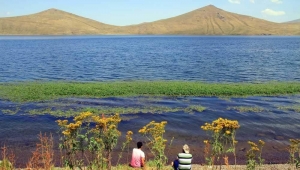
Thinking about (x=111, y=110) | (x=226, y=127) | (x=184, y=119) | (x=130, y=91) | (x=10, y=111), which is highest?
(x=226, y=127)

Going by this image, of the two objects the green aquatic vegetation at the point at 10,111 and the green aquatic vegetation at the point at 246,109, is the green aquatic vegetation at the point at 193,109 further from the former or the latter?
the green aquatic vegetation at the point at 10,111

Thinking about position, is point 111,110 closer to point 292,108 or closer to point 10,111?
point 10,111

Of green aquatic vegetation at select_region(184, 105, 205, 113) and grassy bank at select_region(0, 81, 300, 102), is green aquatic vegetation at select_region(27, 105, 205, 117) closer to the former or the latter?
green aquatic vegetation at select_region(184, 105, 205, 113)

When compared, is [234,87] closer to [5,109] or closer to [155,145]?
[5,109]

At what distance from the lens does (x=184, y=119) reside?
968 inches

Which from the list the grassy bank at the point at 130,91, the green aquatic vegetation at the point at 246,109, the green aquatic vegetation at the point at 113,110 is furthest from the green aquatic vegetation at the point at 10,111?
the green aquatic vegetation at the point at 246,109

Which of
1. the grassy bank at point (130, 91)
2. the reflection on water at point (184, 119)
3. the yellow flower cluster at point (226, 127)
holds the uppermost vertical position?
the yellow flower cluster at point (226, 127)

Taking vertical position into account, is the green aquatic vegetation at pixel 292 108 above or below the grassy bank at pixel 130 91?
below

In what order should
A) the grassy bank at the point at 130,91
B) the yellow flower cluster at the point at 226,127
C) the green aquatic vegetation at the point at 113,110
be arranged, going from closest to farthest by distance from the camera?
the yellow flower cluster at the point at 226,127 < the green aquatic vegetation at the point at 113,110 < the grassy bank at the point at 130,91

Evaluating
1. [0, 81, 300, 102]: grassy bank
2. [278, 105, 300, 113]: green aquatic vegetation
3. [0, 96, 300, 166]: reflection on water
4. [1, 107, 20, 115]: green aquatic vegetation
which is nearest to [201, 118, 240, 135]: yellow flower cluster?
[0, 96, 300, 166]: reflection on water

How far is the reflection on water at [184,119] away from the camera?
68.3 ft

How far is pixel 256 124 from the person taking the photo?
23688 mm

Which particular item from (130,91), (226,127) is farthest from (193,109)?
(226,127)

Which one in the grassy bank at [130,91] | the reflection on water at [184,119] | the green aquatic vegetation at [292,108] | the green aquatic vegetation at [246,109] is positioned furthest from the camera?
the grassy bank at [130,91]
